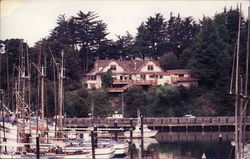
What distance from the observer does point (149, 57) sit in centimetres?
7381

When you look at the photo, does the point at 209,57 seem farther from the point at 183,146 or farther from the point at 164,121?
the point at 183,146

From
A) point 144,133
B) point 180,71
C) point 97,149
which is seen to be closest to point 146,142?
point 144,133

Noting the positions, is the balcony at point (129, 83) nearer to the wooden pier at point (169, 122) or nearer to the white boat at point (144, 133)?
the wooden pier at point (169, 122)

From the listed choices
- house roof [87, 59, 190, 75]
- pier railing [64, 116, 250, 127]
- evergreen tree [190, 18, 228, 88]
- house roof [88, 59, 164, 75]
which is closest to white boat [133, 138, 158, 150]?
pier railing [64, 116, 250, 127]

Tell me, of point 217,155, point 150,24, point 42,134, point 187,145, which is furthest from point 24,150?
point 150,24

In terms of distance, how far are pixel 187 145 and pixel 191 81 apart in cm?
2135

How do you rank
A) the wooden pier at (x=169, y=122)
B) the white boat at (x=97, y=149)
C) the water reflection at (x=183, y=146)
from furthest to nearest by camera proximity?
the wooden pier at (x=169, y=122) → the water reflection at (x=183, y=146) → the white boat at (x=97, y=149)

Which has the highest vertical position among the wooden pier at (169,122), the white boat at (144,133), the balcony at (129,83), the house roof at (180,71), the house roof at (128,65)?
the house roof at (128,65)

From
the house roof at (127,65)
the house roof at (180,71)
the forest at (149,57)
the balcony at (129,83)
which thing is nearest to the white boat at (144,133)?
the forest at (149,57)

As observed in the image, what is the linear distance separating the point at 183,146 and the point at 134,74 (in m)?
25.2

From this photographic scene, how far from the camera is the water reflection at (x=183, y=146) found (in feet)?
115

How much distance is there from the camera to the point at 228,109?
181 feet

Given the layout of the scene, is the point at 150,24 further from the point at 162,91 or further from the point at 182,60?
A: the point at 162,91

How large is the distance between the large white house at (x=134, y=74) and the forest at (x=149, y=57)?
5.43 ft
